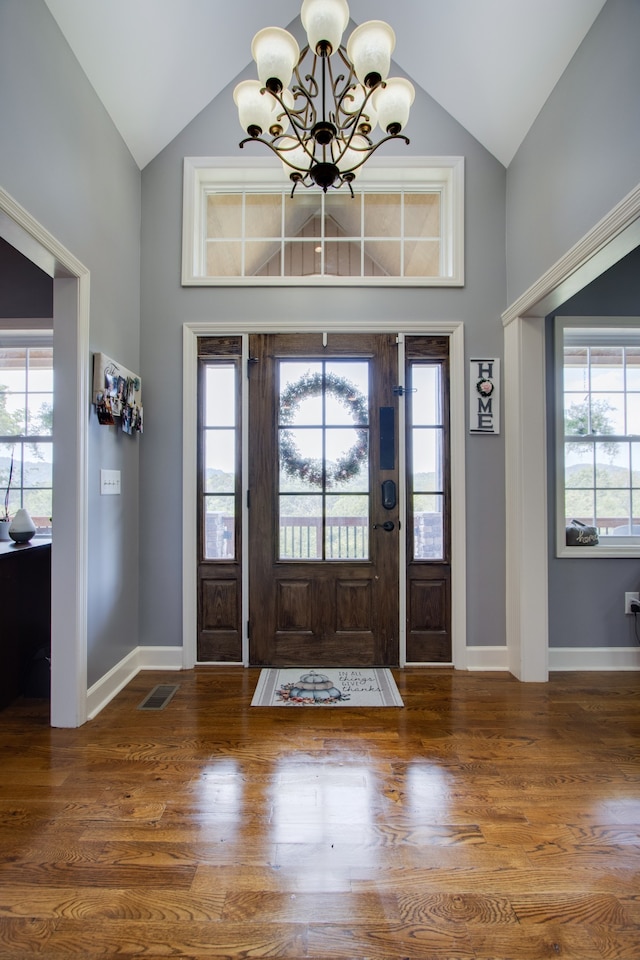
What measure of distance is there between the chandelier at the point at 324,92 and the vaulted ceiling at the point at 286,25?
106cm

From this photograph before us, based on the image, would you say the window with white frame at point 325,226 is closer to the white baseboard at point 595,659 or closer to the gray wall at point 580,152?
the gray wall at point 580,152

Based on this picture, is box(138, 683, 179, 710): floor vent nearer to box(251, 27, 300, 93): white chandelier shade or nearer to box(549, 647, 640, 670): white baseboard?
box(549, 647, 640, 670): white baseboard

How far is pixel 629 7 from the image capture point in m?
1.95

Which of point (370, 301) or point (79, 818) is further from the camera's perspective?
point (370, 301)

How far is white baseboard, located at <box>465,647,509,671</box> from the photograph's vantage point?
314 centimetres

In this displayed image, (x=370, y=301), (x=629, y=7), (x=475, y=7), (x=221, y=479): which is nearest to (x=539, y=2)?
(x=475, y=7)

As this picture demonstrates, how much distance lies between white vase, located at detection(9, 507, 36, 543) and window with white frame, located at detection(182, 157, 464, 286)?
1890 millimetres

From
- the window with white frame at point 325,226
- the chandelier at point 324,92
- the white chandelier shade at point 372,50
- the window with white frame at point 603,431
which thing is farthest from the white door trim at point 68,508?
the window with white frame at point 603,431

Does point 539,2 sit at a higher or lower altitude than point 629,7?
higher

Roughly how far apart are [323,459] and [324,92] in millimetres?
1968

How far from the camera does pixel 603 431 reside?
3.35 metres

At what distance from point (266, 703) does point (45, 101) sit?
3114mm

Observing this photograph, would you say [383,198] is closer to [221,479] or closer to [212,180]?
[212,180]

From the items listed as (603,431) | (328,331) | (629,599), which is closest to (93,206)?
(328,331)
